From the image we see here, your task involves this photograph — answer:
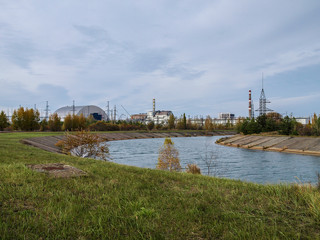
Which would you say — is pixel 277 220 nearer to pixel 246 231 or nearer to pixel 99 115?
pixel 246 231

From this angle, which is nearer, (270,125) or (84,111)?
(270,125)

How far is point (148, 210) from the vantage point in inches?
164

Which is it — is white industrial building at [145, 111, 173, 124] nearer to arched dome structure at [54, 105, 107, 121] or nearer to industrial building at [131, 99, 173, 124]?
industrial building at [131, 99, 173, 124]

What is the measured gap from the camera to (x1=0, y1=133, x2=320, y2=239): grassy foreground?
137 inches

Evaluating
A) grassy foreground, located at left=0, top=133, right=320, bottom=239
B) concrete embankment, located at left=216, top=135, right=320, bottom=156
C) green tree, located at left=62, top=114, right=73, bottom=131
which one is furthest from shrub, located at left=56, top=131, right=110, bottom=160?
green tree, located at left=62, top=114, right=73, bottom=131

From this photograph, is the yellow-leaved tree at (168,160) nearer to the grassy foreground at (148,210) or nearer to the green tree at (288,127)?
the grassy foreground at (148,210)

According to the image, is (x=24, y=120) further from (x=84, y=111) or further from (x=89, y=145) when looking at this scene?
(x=84, y=111)

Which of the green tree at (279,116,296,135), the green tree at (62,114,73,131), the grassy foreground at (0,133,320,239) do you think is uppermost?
the green tree at (62,114,73,131)

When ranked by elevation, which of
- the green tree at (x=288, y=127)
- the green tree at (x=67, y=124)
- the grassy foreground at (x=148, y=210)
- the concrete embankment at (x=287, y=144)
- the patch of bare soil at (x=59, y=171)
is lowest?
the concrete embankment at (x=287, y=144)

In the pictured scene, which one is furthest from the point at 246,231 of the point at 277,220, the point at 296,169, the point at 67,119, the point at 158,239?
the point at 67,119

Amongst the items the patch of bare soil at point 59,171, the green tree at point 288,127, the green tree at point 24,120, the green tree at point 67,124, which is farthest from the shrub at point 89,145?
the green tree at point 67,124

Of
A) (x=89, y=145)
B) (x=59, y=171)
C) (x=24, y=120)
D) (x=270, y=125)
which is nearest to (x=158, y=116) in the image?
(x=24, y=120)

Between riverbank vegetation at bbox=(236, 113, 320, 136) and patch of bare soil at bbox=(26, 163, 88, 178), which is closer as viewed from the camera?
patch of bare soil at bbox=(26, 163, 88, 178)

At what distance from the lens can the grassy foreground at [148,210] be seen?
3.47 metres
